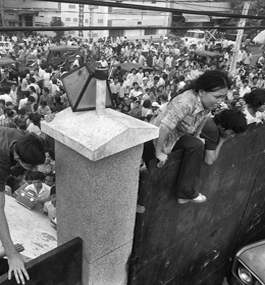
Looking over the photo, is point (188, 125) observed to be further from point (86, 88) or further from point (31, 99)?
point (31, 99)

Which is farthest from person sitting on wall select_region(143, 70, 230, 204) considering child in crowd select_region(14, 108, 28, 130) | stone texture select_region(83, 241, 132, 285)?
child in crowd select_region(14, 108, 28, 130)

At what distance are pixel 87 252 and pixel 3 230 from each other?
2.17ft

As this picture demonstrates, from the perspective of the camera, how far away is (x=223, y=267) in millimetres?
4852

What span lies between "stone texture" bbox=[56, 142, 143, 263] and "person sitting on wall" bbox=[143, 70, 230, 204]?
41 cm

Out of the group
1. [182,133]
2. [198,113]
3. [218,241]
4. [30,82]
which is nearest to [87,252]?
[182,133]

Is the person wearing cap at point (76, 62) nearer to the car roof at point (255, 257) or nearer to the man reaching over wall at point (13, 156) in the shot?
the car roof at point (255, 257)

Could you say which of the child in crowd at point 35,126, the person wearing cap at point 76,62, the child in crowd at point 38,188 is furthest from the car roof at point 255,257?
the person wearing cap at point 76,62

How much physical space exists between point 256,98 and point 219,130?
48.6 inches

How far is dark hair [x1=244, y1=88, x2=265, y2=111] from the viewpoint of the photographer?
4.06 m

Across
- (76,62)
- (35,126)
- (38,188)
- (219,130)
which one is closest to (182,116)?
(219,130)

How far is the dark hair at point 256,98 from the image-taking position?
4.06 m

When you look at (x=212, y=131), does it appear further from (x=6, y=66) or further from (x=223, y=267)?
(x=6, y=66)

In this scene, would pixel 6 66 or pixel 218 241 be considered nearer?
pixel 218 241

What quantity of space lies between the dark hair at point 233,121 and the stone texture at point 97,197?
121 cm
